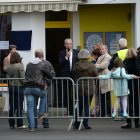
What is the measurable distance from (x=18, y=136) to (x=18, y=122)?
145 centimetres

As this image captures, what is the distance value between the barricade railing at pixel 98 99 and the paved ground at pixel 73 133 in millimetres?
360

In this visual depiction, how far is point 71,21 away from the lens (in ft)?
65.4

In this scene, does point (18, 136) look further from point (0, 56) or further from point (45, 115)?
point (0, 56)

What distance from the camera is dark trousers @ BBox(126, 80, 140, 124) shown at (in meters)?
15.5

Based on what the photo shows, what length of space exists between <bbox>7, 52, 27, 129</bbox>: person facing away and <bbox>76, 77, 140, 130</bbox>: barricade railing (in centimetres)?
140

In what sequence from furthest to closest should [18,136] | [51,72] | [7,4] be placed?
[7,4] < [51,72] < [18,136]

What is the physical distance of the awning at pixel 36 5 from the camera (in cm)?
1878

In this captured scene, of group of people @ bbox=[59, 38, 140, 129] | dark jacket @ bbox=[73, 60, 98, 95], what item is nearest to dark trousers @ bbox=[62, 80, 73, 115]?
group of people @ bbox=[59, 38, 140, 129]

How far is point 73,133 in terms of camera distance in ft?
48.5

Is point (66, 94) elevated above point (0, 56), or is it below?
below

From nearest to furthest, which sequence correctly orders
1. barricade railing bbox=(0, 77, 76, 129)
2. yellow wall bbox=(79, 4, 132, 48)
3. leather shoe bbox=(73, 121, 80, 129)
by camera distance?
leather shoe bbox=(73, 121, 80, 129)
barricade railing bbox=(0, 77, 76, 129)
yellow wall bbox=(79, 4, 132, 48)

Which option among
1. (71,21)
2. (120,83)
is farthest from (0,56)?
(120,83)

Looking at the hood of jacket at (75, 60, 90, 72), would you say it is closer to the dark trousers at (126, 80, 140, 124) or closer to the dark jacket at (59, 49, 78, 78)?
the dark trousers at (126, 80, 140, 124)

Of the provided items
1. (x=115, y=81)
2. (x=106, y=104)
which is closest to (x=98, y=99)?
(x=106, y=104)
